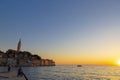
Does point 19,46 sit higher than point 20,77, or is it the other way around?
point 19,46

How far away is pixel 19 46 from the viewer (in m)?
37.9

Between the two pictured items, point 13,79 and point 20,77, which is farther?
point 20,77

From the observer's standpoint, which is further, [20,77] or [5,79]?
[20,77]

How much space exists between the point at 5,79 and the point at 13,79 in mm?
1423

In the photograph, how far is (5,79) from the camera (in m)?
35.8

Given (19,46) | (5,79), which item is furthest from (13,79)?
(19,46)

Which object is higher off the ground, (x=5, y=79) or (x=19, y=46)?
(x=19, y=46)

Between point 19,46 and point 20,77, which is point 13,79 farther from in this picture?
point 19,46

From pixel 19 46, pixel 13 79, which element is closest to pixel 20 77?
pixel 13 79

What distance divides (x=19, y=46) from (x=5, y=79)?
6629 millimetres

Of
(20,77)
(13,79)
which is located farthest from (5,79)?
(20,77)

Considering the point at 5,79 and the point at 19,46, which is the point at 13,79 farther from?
the point at 19,46

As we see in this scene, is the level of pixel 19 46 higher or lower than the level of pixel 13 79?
higher
